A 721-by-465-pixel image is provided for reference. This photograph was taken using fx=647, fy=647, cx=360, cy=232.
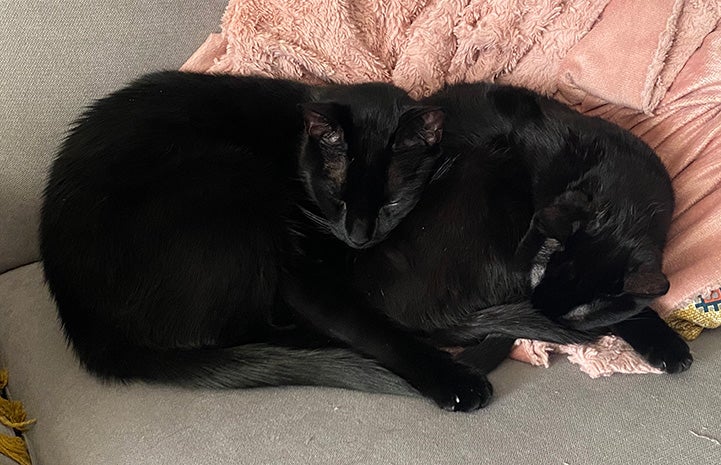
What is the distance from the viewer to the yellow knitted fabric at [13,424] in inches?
37.1

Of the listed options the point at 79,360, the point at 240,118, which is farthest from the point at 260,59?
the point at 79,360

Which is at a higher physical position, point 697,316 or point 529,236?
point 529,236

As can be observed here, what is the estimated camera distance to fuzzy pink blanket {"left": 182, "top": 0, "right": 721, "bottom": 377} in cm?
126

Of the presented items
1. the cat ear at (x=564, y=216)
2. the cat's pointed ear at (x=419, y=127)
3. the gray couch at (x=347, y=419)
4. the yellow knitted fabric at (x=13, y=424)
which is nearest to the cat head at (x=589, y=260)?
the cat ear at (x=564, y=216)

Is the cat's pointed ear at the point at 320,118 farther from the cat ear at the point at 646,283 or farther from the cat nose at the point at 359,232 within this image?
the cat ear at the point at 646,283

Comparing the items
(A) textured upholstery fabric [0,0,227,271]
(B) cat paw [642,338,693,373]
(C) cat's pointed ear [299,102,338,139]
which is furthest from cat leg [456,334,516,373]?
(A) textured upholstery fabric [0,0,227,271]

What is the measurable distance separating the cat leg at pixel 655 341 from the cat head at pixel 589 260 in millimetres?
71

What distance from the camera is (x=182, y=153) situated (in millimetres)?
1150

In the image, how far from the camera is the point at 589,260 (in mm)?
1032

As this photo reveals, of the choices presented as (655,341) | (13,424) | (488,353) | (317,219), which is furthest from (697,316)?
(13,424)

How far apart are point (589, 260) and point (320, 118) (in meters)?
0.50

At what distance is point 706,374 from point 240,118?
3.04 feet

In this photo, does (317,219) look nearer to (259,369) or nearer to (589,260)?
(259,369)

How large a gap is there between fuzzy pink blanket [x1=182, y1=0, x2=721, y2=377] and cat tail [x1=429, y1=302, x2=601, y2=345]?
Result: 276 mm
